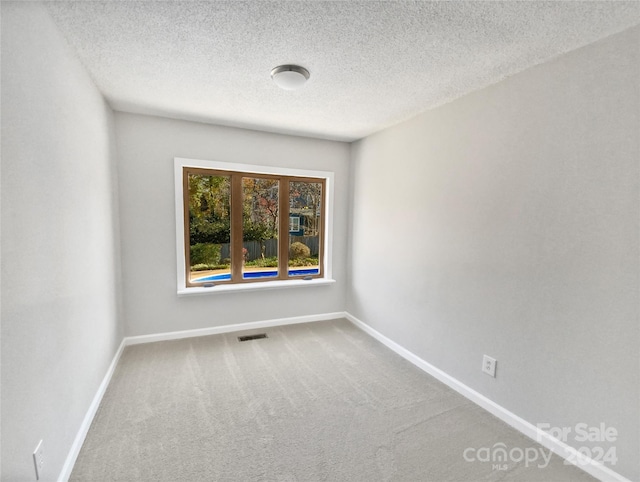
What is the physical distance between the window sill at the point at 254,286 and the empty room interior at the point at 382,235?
105 mm

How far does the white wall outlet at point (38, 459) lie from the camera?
1250mm

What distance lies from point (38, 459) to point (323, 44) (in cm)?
246

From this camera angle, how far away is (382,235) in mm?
3365

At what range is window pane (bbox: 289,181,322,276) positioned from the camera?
152 inches

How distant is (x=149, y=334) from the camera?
10.5 ft

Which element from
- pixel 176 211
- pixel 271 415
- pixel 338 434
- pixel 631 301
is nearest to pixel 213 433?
pixel 271 415

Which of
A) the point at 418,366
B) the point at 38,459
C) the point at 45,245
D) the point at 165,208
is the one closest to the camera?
the point at 38,459

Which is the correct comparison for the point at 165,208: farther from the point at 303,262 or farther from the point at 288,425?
the point at 288,425

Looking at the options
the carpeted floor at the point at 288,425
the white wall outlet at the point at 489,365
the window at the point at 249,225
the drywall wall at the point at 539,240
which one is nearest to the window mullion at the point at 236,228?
the window at the point at 249,225

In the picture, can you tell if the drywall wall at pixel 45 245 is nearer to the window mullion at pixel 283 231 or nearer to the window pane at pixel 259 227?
the window pane at pixel 259 227

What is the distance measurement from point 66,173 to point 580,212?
293 centimetres

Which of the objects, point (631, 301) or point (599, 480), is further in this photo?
point (599, 480)

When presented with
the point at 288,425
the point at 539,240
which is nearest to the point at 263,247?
the point at 288,425

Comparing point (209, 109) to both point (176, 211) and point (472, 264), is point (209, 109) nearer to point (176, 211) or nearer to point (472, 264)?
point (176, 211)
